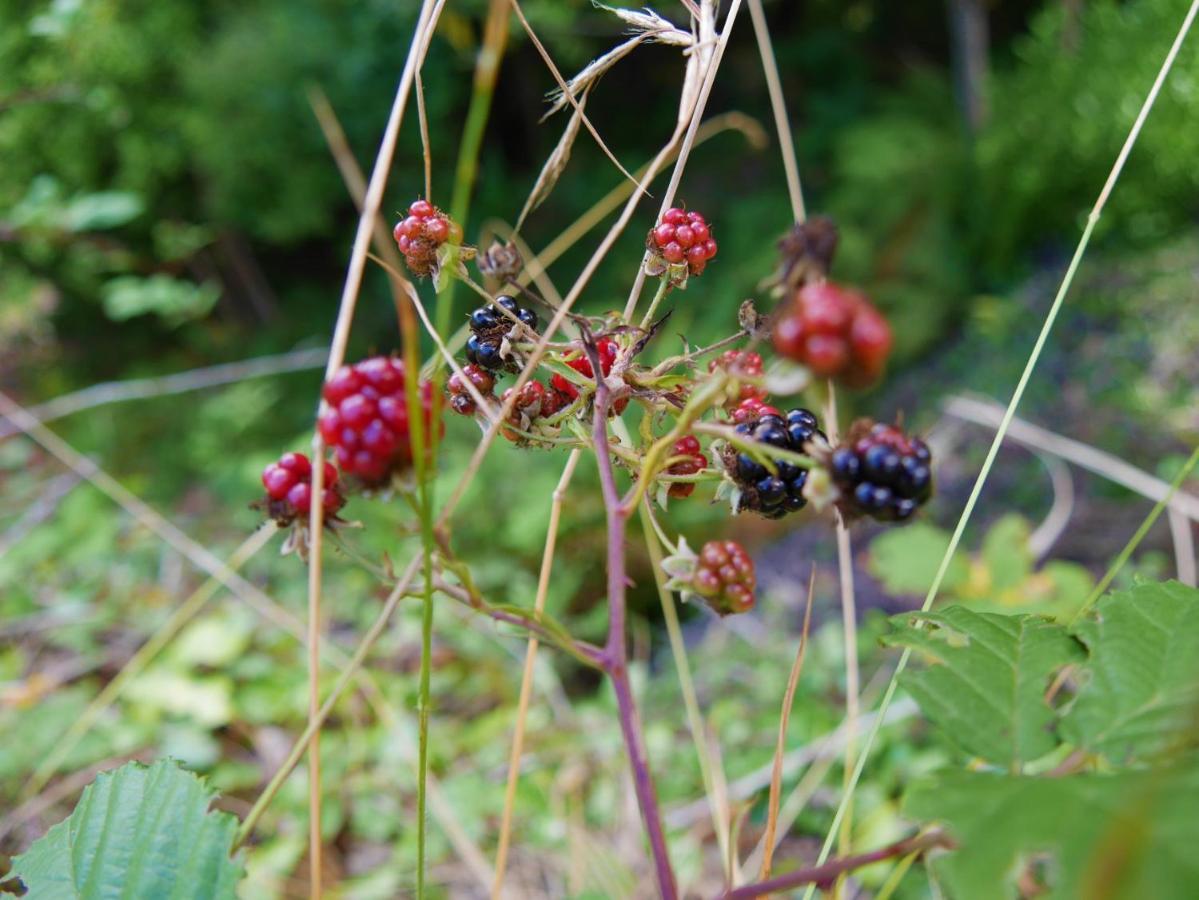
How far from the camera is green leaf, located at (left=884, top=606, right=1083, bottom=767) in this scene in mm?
420

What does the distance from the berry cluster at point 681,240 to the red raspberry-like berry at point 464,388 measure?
0.16 metres

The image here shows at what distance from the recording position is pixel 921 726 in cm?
175

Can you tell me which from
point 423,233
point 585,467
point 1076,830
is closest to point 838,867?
point 1076,830

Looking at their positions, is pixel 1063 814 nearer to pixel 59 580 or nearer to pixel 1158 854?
pixel 1158 854

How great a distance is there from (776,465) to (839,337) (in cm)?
18

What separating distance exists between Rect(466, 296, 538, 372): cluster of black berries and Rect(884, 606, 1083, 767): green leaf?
323 millimetres

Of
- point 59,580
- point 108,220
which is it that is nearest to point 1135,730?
point 108,220

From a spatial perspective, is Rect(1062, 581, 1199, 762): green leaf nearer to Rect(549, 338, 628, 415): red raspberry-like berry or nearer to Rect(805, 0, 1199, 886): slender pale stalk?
Rect(805, 0, 1199, 886): slender pale stalk

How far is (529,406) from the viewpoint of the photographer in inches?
21.9

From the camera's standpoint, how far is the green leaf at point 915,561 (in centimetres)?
197

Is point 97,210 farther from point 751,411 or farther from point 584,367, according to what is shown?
point 751,411

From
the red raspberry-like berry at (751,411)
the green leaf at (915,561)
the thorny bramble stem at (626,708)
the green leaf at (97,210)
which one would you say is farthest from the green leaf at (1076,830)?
the green leaf at (97,210)

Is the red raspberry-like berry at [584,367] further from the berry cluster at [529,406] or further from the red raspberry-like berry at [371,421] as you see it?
the red raspberry-like berry at [371,421]

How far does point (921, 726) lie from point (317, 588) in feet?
5.27
